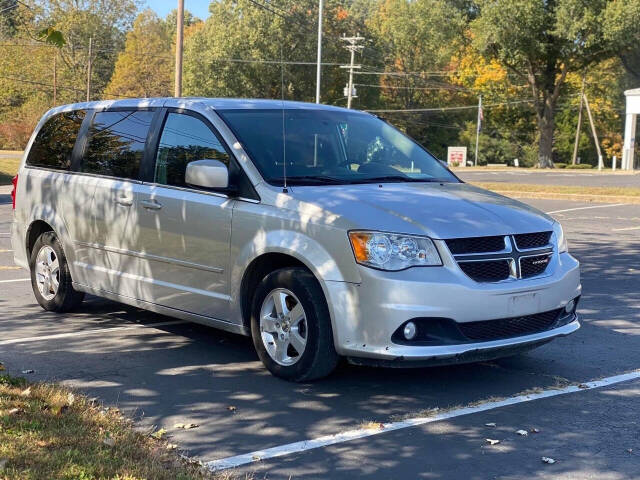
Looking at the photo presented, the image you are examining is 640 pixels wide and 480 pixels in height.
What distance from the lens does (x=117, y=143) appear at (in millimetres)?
7242

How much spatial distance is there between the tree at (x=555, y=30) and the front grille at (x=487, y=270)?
1977 inches

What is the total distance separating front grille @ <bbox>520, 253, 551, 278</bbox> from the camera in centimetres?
554

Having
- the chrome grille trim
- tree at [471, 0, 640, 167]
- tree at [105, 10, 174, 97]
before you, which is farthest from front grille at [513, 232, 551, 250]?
tree at [105, 10, 174, 97]

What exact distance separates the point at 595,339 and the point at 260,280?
2.97m

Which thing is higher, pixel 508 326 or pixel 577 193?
pixel 577 193

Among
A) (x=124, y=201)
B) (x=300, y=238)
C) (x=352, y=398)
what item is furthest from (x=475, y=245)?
(x=124, y=201)

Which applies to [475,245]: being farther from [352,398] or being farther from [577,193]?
[577,193]

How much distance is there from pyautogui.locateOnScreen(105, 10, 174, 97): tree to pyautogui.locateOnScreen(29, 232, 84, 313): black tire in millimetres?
68683

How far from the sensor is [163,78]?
7681cm

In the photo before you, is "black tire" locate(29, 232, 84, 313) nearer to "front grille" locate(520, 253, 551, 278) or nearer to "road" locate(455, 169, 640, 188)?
"front grille" locate(520, 253, 551, 278)

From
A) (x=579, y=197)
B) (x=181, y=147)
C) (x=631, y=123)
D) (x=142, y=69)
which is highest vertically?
(x=142, y=69)

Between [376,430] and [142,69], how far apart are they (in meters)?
75.6

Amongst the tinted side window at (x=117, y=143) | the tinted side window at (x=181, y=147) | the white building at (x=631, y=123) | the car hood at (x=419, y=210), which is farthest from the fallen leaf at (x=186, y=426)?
the white building at (x=631, y=123)

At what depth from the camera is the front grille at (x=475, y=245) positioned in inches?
207
